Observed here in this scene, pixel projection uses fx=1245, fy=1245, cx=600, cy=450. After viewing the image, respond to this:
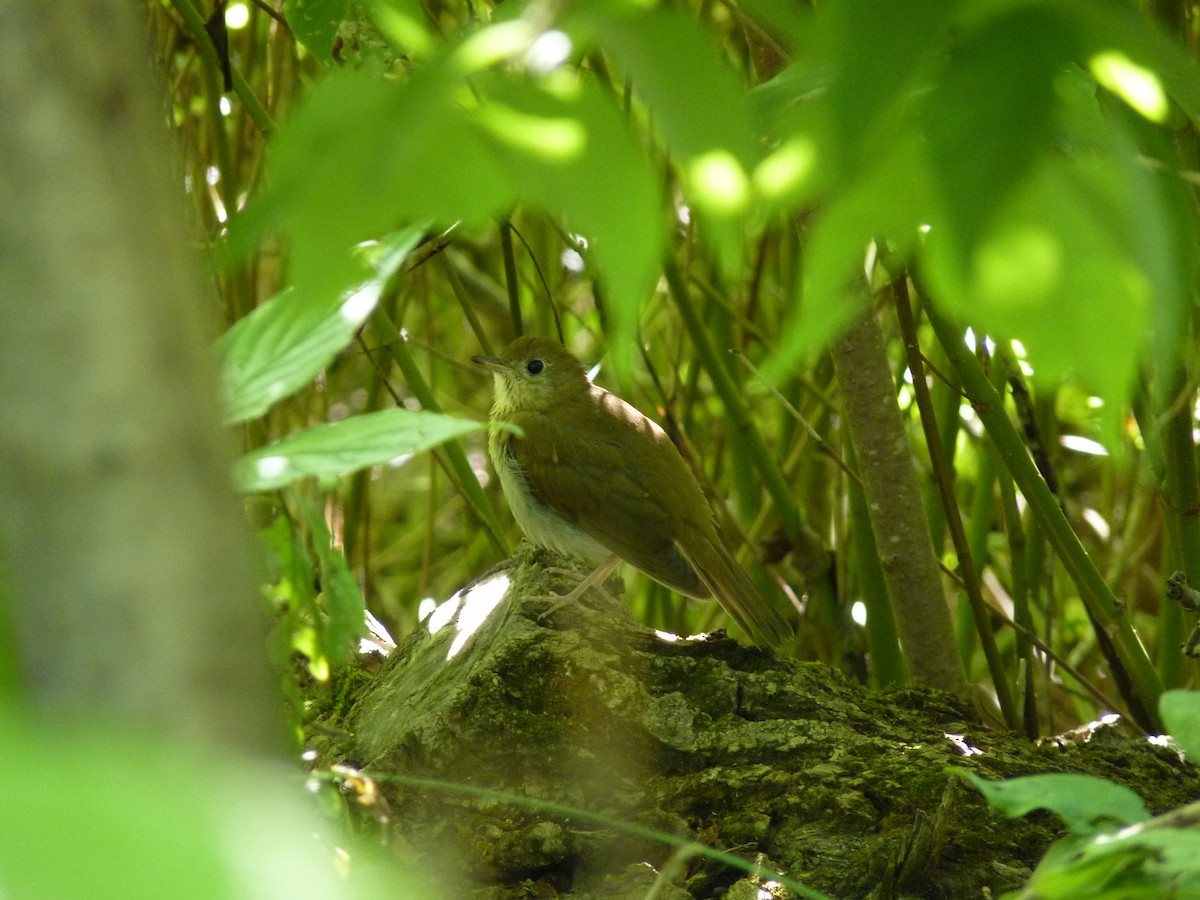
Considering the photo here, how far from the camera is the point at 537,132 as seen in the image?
0.90 meters

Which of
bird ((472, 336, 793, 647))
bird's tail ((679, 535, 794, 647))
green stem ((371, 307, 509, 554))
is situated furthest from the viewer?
bird ((472, 336, 793, 647))

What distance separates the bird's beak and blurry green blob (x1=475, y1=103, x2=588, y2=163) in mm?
3474

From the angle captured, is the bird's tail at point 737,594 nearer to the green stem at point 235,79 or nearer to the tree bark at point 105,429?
the green stem at point 235,79

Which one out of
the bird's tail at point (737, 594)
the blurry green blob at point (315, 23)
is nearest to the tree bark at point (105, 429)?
the blurry green blob at point (315, 23)

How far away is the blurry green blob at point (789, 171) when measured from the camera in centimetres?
87

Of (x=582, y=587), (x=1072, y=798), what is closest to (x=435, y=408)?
(x=582, y=587)

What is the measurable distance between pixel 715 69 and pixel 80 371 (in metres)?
0.47

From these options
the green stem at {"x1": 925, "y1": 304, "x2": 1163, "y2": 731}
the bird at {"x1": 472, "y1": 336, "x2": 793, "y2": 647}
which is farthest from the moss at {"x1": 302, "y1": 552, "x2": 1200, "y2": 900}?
the bird at {"x1": 472, "y1": 336, "x2": 793, "y2": 647}

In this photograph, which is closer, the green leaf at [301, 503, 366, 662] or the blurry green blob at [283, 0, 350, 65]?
the green leaf at [301, 503, 366, 662]

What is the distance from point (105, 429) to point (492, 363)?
384cm

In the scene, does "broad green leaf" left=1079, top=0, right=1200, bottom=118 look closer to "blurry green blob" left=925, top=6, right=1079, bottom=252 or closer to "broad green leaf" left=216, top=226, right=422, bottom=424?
"blurry green blob" left=925, top=6, right=1079, bottom=252

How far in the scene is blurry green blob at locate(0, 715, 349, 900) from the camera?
1.54 ft

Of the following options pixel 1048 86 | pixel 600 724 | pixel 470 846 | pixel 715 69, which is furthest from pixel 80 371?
pixel 600 724

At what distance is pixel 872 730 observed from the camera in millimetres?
2379
